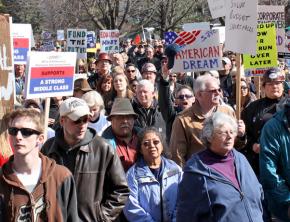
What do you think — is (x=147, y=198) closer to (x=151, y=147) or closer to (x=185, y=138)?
(x=151, y=147)

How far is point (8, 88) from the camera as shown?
17.0 feet

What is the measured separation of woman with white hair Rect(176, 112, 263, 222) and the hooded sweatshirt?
→ 99cm

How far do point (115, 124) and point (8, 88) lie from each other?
3.25 feet

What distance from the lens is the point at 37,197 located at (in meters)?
3.43

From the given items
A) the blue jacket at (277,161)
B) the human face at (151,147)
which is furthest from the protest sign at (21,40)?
the blue jacket at (277,161)

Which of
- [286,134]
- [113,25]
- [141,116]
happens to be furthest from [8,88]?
[113,25]

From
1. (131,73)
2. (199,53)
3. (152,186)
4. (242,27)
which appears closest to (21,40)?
(131,73)

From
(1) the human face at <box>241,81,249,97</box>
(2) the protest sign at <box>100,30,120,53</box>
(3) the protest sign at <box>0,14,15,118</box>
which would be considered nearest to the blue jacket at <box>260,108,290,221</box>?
(3) the protest sign at <box>0,14,15,118</box>

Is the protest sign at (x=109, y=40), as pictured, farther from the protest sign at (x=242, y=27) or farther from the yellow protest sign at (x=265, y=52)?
the protest sign at (x=242, y=27)

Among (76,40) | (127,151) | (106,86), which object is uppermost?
(76,40)

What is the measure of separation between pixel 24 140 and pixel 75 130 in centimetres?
67

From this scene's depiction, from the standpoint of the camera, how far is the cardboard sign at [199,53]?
320 inches

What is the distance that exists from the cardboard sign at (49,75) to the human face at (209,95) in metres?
1.42

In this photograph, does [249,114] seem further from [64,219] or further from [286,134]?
[64,219]
